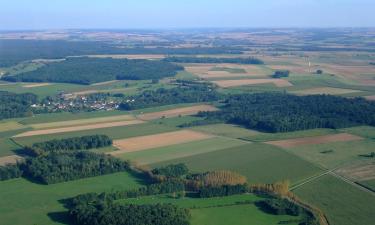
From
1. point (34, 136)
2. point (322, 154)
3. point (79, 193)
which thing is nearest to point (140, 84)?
point (34, 136)

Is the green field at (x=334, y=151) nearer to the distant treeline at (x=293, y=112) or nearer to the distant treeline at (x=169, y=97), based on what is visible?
the distant treeline at (x=293, y=112)

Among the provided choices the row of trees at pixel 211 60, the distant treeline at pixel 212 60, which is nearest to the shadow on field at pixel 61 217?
the row of trees at pixel 211 60

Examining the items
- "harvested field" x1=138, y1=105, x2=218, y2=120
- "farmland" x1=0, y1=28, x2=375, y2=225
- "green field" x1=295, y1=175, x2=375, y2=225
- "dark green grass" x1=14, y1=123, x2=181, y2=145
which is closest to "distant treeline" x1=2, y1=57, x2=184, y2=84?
"farmland" x1=0, y1=28, x2=375, y2=225

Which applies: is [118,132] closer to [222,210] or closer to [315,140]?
[315,140]

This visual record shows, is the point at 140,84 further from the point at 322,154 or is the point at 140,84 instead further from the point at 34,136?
the point at 322,154

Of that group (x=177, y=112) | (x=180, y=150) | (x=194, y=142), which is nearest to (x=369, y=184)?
(x=180, y=150)
